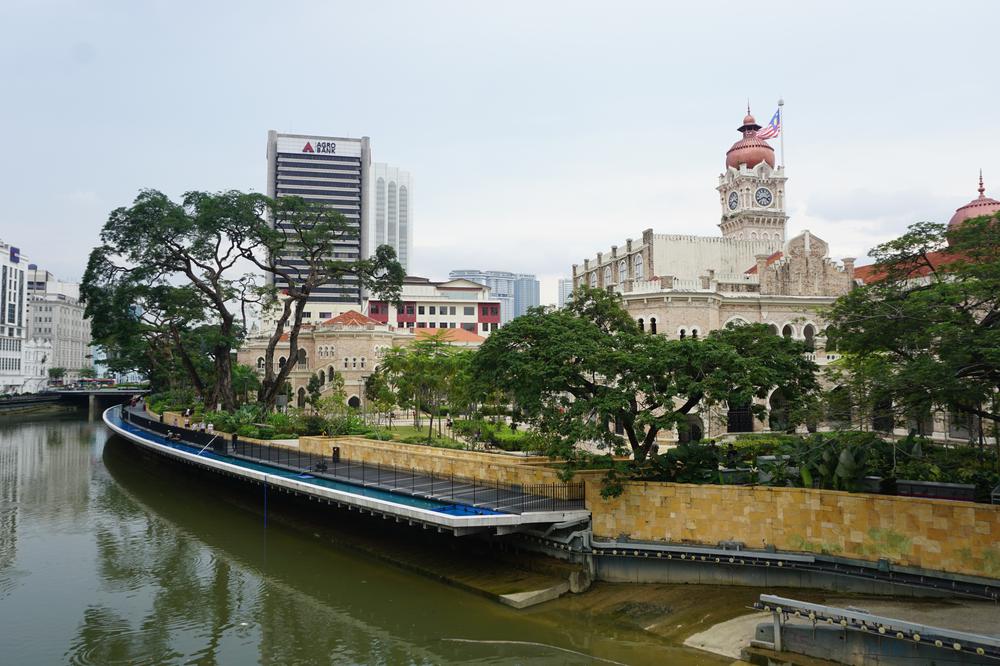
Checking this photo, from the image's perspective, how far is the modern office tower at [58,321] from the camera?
151m

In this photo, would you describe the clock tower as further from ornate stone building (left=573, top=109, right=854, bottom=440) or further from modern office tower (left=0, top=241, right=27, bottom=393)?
modern office tower (left=0, top=241, right=27, bottom=393)

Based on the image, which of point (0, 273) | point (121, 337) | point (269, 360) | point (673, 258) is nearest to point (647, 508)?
point (269, 360)

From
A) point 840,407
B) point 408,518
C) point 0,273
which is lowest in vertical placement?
point 408,518

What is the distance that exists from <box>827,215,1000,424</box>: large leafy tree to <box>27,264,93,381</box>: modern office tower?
15364 centimetres

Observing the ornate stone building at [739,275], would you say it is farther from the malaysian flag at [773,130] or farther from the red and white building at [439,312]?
the red and white building at [439,312]

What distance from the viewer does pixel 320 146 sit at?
425 feet

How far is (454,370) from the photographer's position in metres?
48.7

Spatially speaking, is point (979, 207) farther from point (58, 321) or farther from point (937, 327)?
point (58, 321)

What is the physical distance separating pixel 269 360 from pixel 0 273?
3969 inches

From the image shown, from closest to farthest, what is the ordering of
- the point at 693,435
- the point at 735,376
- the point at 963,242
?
the point at 735,376, the point at 963,242, the point at 693,435

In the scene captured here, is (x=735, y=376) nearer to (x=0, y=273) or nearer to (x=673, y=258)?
→ (x=673, y=258)

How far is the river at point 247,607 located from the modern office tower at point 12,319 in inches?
4275

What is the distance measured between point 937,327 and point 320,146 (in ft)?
407

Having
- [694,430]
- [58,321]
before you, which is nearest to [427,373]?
[694,430]
